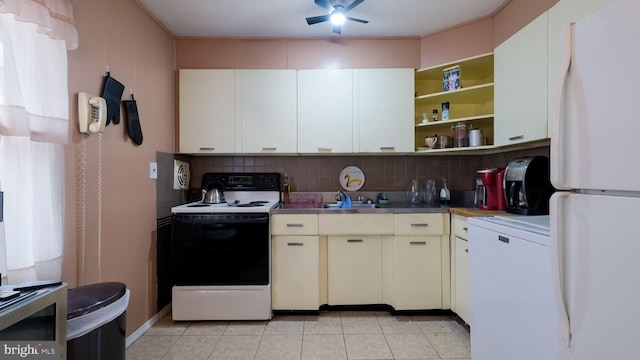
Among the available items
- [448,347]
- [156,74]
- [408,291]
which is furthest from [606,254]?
[156,74]

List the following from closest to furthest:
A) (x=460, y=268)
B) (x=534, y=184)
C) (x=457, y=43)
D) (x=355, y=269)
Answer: (x=534, y=184)
(x=460, y=268)
(x=355, y=269)
(x=457, y=43)

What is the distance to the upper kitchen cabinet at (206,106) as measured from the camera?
2498 mm

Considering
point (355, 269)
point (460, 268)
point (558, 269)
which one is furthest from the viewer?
point (355, 269)

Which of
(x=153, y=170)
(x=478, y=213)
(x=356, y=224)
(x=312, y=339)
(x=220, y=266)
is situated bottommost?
(x=312, y=339)

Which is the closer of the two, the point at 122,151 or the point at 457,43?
the point at 122,151

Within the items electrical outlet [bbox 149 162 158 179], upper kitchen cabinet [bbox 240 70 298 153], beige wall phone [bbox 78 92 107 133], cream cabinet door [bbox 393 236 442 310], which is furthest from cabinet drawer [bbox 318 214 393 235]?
beige wall phone [bbox 78 92 107 133]

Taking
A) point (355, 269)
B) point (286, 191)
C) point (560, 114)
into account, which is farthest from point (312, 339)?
point (560, 114)

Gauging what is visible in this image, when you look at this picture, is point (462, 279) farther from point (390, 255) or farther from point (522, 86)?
point (522, 86)

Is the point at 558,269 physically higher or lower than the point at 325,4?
lower

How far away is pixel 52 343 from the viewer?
0.92m

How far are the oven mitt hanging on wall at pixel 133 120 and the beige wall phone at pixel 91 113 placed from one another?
32 cm

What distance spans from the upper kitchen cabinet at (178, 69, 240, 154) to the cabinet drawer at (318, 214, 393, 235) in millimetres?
1020

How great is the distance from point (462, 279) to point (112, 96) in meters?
2.61
